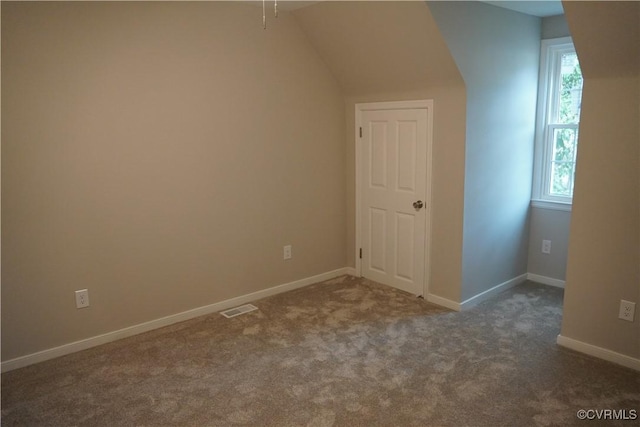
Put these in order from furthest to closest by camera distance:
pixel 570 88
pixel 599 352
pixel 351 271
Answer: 1. pixel 351 271
2. pixel 570 88
3. pixel 599 352

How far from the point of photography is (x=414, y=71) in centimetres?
354

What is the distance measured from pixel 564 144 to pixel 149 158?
11.3ft

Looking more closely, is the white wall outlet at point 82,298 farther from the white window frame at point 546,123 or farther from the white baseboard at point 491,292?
the white window frame at point 546,123

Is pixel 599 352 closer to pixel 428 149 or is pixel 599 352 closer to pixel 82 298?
pixel 428 149

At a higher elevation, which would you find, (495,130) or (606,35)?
(606,35)

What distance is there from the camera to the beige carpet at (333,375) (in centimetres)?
240

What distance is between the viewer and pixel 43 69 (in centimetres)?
276

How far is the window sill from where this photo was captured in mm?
4035

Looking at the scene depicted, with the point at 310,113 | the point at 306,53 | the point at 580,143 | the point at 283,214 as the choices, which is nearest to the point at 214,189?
the point at 283,214

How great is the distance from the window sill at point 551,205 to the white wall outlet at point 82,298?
3.74 m

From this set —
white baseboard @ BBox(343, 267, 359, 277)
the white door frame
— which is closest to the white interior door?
the white door frame

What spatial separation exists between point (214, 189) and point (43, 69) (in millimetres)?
1348

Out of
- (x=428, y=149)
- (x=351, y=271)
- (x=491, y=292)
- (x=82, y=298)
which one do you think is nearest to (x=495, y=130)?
(x=428, y=149)

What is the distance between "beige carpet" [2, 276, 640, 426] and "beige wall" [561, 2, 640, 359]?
27cm
